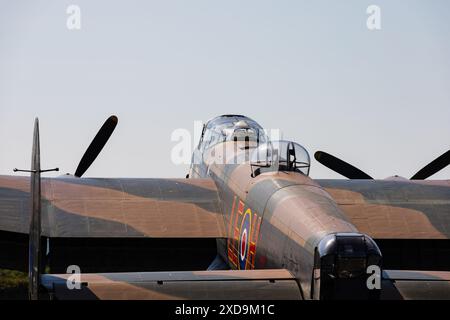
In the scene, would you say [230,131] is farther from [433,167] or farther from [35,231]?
[35,231]

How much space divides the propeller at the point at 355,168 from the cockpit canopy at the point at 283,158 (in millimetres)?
7089

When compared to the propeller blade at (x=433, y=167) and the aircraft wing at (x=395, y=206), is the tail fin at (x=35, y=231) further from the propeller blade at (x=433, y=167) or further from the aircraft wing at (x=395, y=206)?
the propeller blade at (x=433, y=167)

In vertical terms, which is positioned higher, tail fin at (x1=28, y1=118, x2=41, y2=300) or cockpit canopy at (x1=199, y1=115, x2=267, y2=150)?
cockpit canopy at (x1=199, y1=115, x2=267, y2=150)

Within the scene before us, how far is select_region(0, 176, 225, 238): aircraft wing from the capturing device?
17812 mm

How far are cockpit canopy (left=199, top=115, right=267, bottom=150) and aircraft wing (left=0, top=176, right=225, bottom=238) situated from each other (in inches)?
45.6

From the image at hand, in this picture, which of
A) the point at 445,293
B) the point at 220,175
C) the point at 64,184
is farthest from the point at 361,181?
Result: the point at 445,293

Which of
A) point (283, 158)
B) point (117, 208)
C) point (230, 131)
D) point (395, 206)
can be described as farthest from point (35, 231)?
point (395, 206)

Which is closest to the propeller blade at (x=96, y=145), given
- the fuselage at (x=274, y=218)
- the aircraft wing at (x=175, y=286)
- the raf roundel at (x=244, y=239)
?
the fuselage at (x=274, y=218)

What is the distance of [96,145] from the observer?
A: 72.2 feet

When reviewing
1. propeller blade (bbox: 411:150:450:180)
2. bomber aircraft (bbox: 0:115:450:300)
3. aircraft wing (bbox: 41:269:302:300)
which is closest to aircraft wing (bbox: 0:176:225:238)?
bomber aircraft (bbox: 0:115:450:300)

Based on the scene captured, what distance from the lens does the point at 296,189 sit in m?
14.2

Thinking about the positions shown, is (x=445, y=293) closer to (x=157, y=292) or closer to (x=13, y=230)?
(x=157, y=292)

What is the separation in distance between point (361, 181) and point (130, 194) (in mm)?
5122

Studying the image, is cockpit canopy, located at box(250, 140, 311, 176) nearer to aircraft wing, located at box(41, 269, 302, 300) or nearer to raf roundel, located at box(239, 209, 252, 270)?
raf roundel, located at box(239, 209, 252, 270)
